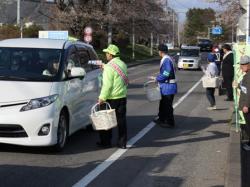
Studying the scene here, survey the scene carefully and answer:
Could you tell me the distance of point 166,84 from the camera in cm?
1284

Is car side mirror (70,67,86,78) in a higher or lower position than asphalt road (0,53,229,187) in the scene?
higher

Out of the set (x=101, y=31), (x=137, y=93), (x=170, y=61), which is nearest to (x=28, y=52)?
(x=170, y=61)

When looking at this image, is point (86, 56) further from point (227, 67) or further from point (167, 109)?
point (227, 67)

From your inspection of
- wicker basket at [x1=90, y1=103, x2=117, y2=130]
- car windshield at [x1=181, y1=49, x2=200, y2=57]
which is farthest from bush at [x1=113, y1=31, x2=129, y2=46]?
wicker basket at [x1=90, y1=103, x2=117, y2=130]

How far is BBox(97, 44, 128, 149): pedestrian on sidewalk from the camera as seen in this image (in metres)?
9.80

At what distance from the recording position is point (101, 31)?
53.8 metres

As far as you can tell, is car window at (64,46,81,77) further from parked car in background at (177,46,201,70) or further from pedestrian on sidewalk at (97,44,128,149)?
parked car in background at (177,46,201,70)

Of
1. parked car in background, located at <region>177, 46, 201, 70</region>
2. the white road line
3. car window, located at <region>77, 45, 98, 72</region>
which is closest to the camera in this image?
the white road line

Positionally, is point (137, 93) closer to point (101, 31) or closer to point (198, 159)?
point (198, 159)

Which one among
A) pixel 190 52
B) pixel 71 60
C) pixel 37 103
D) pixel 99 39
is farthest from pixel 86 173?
pixel 99 39

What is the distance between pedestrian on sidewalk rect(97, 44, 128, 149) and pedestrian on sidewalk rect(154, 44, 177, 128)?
2.83 m

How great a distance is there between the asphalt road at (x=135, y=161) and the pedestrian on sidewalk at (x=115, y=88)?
0.30m

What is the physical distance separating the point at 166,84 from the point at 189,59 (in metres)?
32.0

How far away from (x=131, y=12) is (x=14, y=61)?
45134mm
